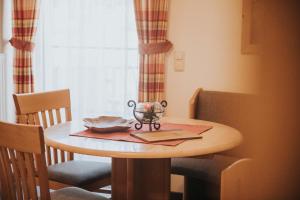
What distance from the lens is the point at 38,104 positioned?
254 cm

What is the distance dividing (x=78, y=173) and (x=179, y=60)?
1.36 meters

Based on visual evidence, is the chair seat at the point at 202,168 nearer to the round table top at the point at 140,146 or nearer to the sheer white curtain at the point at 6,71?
the round table top at the point at 140,146

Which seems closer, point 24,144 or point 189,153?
point 24,144

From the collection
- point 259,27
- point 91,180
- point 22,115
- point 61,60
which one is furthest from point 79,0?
point 259,27

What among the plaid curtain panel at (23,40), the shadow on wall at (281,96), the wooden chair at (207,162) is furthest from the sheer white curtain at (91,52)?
the shadow on wall at (281,96)

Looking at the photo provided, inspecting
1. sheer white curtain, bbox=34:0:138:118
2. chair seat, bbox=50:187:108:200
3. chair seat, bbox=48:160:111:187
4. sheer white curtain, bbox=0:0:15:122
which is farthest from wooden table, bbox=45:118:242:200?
sheer white curtain, bbox=0:0:15:122

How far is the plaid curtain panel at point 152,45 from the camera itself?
10.3 feet

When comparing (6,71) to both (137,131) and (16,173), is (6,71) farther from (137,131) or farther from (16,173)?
(16,173)

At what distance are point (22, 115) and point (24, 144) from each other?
103cm

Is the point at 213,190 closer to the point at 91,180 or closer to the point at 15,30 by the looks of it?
the point at 91,180

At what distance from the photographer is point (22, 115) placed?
247 cm

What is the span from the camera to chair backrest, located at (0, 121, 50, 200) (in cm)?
148

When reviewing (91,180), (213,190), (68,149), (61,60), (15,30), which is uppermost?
(15,30)

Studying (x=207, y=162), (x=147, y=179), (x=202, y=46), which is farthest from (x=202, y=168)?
(x=202, y=46)
